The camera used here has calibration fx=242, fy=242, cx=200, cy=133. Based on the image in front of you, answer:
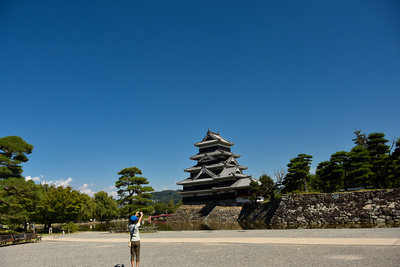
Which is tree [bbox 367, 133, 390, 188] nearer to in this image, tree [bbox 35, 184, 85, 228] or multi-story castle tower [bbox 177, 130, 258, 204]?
multi-story castle tower [bbox 177, 130, 258, 204]

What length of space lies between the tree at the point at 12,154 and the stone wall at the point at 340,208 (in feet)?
82.2

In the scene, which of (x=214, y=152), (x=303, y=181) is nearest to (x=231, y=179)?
(x=214, y=152)

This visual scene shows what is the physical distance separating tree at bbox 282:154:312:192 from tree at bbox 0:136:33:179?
1078 inches

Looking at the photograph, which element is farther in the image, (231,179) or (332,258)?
(231,179)

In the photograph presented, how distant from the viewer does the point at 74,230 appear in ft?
98.0

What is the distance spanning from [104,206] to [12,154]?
3719 cm

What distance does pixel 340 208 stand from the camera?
2259cm

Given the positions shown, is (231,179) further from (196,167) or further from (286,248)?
(286,248)

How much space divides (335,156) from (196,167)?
82.8 feet

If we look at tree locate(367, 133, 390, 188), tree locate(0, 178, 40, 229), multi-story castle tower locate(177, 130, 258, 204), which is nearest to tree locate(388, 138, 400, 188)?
tree locate(367, 133, 390, 188)

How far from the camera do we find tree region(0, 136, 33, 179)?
67.0 feet

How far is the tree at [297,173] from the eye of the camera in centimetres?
2817

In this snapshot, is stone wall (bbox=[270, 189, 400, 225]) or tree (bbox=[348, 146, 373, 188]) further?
tree (bbox=[348, 146, 373, 188])

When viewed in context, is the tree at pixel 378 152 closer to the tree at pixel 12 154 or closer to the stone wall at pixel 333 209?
the stone wall at pixel 333 209
